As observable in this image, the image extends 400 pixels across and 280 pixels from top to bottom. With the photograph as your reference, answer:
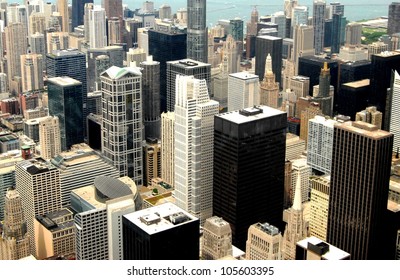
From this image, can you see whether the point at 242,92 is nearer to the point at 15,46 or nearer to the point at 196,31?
the point at 196,31

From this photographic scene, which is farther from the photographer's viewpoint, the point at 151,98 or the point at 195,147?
the point at 151,98

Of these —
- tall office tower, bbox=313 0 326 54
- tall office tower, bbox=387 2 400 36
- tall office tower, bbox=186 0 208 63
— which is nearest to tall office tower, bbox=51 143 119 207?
tall office tower, bbox=186 0 208 63

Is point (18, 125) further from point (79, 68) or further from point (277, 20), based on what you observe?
point (277, 20)

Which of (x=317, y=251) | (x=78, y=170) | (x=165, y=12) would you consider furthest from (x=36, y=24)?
(x=317, y=251)

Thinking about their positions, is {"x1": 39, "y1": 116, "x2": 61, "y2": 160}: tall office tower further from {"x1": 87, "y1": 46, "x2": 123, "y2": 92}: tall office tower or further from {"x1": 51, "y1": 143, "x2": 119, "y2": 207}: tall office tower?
{"x1": 87, "y1": 46, "x2": 123, "y2": 92}: tall office tower

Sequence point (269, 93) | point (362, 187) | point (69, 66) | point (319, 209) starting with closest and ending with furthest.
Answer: point (362, 187) → point (319, 209) → point (269, 93) → point (69, 66)

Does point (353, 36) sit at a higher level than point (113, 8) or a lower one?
lower

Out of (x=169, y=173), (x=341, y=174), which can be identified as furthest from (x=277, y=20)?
(x=341, y=174)
